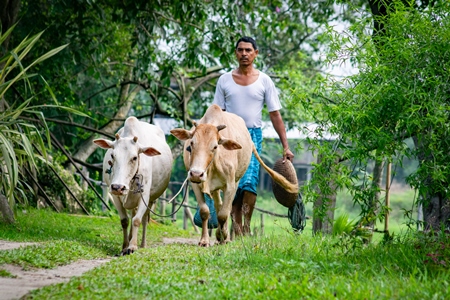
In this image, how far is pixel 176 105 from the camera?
55.5ft

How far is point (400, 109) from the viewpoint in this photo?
578 cm

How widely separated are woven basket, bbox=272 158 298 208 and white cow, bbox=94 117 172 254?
1392mm

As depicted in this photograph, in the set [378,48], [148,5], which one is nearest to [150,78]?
[148,5]

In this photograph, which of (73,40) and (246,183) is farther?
(73,40)

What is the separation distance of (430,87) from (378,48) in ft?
3.19

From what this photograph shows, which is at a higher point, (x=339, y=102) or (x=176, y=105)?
(x=176, y=105)

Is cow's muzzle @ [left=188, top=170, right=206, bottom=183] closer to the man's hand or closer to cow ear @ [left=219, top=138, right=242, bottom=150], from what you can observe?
cow ear @ [left=219, top=138, right=242, bottom=150]

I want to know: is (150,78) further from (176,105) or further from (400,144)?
(400,144)

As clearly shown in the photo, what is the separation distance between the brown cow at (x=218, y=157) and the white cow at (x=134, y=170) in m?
0.48

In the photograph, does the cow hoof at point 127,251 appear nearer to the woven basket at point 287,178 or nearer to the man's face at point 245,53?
the woven basket at point 287,178

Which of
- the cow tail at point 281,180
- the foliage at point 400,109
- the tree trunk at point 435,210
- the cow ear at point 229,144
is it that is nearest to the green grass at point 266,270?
the tree trunk at point 435,210

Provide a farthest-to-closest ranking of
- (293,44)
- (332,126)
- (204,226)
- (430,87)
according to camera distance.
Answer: (293,44)
(204,226)
(332,126)
(430,87)

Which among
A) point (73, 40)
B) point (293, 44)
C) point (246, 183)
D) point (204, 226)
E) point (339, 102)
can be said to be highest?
point (293, 44)

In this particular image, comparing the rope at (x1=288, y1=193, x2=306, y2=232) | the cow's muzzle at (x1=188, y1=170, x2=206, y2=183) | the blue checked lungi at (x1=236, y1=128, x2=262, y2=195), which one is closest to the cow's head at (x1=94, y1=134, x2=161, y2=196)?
the cow's muzzle at (x1=188, y1=170, x2=206, y2=183)
